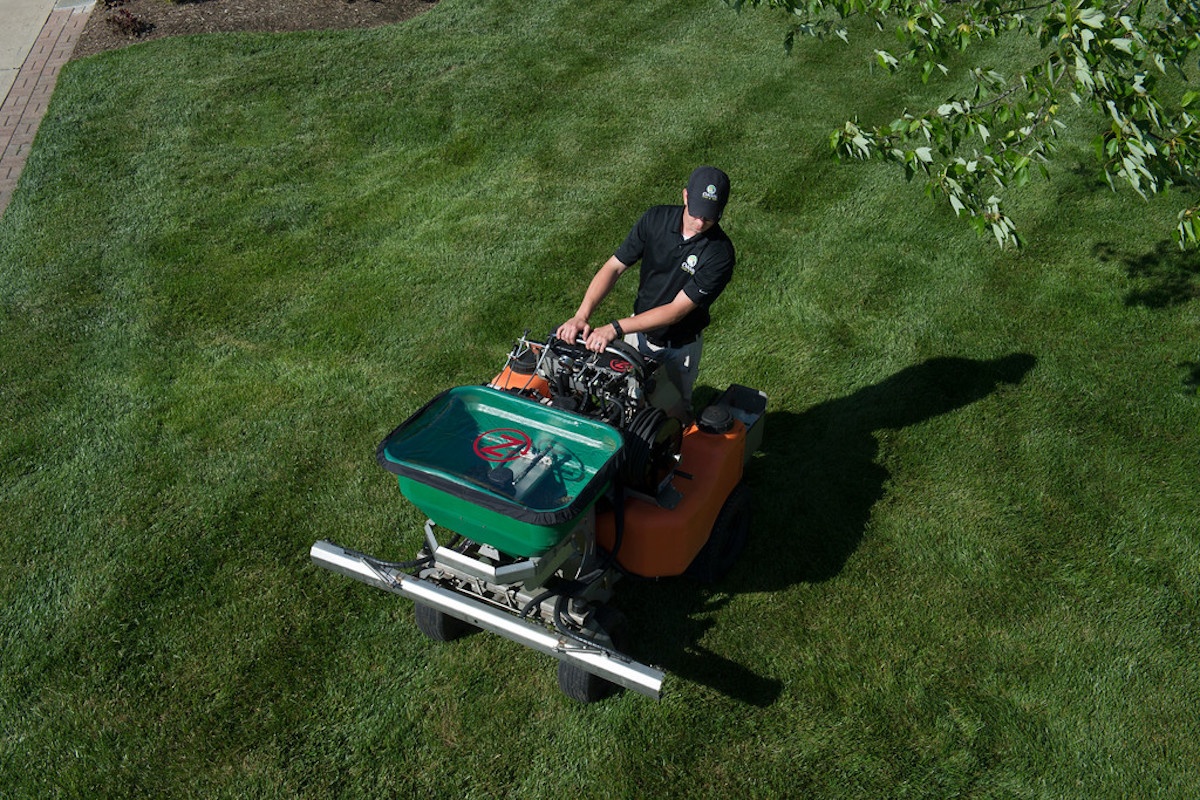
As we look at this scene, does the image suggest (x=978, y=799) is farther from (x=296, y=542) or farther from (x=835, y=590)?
(x=296, y=542)

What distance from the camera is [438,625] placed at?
5.36 metres

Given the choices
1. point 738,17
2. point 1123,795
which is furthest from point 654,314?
point 738,17

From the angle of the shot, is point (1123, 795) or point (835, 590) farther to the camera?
point (835, 590)

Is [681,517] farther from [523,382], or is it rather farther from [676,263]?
[676,263]

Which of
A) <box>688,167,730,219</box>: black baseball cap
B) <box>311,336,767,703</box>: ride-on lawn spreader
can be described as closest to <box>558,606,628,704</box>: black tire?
<box>311,336,767,703</box>: ride-on lawn spreader

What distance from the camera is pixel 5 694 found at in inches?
206

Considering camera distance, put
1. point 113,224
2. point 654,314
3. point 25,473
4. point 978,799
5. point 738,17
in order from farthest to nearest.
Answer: point 738,17 → point 113,224 → point 25,473 → point 654,314 → point 978,799

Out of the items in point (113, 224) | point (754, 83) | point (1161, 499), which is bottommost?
point (1161, 499)

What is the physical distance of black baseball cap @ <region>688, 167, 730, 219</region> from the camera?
198 inches

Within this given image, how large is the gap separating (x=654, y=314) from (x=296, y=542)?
2.60 m

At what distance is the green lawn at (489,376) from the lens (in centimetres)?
504

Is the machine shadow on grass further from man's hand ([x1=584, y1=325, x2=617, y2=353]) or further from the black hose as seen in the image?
man's hand ([x1=584, y1=325, x2=617, y2=353])

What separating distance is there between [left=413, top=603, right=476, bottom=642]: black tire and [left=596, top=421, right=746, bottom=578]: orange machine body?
1011 mm

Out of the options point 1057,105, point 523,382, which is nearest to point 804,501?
point 523,382
